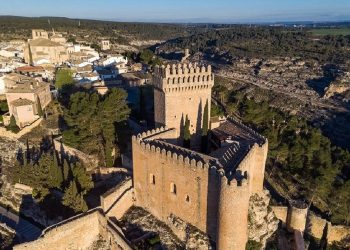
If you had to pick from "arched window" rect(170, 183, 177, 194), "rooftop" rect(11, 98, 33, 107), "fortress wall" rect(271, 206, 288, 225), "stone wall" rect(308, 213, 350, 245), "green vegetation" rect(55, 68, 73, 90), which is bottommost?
"stone wall" rect(308, 213, 350, 245)

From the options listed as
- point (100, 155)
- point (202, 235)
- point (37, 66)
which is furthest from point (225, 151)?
point (37, 66)

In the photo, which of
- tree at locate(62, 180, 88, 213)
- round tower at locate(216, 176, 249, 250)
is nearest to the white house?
tree at locate(62, 180, 88, 213)

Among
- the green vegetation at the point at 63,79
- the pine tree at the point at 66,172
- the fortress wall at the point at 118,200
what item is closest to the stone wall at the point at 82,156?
the pine tree at the point at 66,172

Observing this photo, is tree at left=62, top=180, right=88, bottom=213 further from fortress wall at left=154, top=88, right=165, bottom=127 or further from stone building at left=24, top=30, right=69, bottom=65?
stone building at left=24, top=30, right=69, bottom=65

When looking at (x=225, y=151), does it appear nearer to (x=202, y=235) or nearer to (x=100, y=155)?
(x=202, y=235)

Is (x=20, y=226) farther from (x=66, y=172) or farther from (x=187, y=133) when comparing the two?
(x=187, y=133)

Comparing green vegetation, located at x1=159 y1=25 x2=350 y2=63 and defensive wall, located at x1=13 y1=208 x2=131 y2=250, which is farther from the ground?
green vegetation, located at x1=159 y1=25 x2=350 y2=63

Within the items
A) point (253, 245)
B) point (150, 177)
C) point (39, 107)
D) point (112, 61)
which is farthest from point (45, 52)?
point (253, 245)
